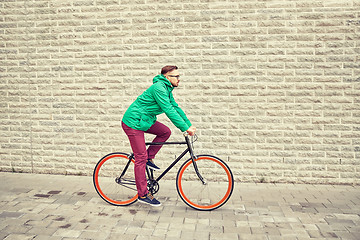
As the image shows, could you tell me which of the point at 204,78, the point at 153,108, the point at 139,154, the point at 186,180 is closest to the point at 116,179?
the point at 139,154

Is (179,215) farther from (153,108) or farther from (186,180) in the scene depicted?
(153,108)

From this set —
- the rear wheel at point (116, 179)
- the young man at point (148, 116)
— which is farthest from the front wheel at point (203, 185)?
the rear wheel at point (116, 179)

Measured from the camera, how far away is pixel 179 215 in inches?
166

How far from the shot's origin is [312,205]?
4.59m

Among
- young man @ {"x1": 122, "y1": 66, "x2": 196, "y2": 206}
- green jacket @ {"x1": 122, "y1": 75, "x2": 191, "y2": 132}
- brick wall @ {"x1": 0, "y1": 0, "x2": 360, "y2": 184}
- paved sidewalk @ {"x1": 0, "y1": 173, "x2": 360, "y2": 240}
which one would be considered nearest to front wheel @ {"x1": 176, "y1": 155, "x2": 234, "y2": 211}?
paved sidewalk @ {"x1": 0, "y1": 173, "x2": 360, "y2": 240}

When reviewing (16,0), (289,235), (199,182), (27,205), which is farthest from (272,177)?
(16,0)

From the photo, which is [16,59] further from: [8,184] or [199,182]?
[199,182]

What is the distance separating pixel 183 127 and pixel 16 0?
4038mm

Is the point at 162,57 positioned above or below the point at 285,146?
above

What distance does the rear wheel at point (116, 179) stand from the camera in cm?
455

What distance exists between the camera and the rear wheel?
14.9 feet

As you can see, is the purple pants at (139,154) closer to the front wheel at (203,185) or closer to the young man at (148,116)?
the young man at (148,116)

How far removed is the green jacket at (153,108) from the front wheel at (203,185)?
544mm

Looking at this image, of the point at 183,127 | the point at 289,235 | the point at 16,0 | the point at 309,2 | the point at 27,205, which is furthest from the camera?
the point at 16,0
